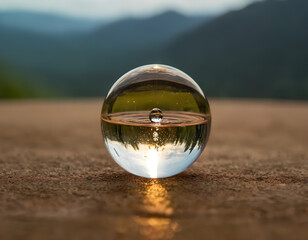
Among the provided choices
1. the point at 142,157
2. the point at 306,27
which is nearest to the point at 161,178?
the point at 142,157

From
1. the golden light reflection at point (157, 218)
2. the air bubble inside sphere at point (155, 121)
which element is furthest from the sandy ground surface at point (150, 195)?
the air bubble inside sphere at point (155, 121)

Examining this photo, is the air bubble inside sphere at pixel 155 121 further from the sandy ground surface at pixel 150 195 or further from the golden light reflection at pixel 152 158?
the sandy ground surface at pixel 150 195

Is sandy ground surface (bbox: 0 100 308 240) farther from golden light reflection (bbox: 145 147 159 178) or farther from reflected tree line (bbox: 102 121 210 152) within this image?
reflected tree line (bbox: 102 121 210 152)

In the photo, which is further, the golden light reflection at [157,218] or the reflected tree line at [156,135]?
the reflected tree line at [156,135]

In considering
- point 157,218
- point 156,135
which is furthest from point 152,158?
point 157,218

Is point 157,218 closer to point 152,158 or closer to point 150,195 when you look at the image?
point 150,195

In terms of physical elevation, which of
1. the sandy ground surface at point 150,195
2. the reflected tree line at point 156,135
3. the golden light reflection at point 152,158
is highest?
the reflected tree line at point 156,135

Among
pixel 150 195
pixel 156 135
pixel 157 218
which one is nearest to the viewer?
pixel 157 218
